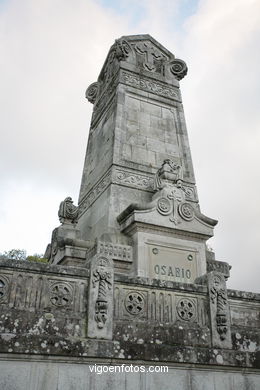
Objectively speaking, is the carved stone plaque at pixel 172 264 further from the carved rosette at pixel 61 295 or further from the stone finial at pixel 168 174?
the carved rosette at pixel 61 295

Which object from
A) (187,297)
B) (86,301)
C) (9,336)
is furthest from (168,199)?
(9,336)

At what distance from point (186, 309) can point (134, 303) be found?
1040 mm

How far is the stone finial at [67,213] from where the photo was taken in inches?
497

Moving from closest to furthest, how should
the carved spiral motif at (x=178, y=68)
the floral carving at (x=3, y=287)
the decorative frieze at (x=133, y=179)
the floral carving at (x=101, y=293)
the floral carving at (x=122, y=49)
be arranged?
1. the floral carving at (x=3, y=287)
2. the floral carving at (x=101, y=293)
3. the decorative frieze at (x=133, y=179)
4. the floral carving at (x=122, y=49)
5. the carved spiral motif at (x=178, y=68)

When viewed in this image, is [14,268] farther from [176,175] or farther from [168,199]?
[176,175]

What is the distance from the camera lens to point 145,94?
47.3 feet

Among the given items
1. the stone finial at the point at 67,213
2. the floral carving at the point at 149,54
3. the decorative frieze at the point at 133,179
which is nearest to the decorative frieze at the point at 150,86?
the floral carving at the point at 149,54

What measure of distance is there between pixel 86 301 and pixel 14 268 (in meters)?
1.28

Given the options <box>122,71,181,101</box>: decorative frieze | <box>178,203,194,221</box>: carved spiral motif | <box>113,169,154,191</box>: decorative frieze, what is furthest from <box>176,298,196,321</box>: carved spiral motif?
<box>122,71,181,101</box>: decorative frieze

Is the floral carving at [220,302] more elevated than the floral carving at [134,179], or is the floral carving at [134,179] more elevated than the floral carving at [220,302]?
the floral carving at [134,179]

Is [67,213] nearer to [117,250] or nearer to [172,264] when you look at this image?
[117,250]

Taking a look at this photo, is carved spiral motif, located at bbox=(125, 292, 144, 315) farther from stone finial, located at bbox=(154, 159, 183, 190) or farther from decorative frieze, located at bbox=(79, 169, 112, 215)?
decorative frieze, located at bbox=(79, 169, 112, 215)

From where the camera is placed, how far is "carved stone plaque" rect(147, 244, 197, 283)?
408 inches

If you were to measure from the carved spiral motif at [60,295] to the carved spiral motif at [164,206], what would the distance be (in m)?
4.65
